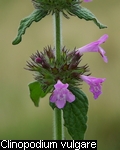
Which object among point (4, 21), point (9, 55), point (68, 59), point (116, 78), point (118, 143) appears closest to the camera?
point (68, 59)

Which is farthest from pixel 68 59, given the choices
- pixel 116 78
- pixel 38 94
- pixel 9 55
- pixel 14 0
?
pixel 14 0

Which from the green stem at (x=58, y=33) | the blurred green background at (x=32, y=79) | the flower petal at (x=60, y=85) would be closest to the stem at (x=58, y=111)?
the green stem at (x=58, y=33)

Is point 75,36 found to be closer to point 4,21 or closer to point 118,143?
point 4,21

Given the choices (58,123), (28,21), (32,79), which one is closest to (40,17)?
(28,21)

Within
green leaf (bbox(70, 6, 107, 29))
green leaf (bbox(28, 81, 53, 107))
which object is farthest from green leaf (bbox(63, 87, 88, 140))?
green leaf (bbox(70, 6, 107, 29))

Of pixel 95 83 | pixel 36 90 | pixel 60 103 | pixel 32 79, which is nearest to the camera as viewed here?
pixel 60 103
